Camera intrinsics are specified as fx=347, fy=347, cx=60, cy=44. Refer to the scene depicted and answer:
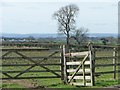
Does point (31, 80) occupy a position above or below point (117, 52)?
below

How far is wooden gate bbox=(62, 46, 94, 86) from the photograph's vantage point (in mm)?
13352

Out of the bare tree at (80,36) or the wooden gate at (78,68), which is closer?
the wooden gate at (78,68)

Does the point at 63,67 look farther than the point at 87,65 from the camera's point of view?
Yes

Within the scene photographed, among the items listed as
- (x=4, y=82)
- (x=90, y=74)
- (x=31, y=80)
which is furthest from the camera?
(x=31, y=80)

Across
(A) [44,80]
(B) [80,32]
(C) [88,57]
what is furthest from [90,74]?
(B) [80,32]

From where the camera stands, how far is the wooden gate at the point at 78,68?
13.4m

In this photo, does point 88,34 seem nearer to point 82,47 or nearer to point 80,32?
point 80,32

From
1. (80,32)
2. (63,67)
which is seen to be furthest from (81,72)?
(80,32)

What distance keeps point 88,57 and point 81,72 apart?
2.55 feet

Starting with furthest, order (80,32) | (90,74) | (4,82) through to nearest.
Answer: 1. (80,32)
2. (4,82)
3. (90,74)

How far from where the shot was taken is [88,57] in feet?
44.5

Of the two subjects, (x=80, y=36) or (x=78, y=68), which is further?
(x=80, y=36)

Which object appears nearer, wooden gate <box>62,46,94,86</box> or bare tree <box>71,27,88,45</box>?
wooden gate <box>62,46,94,86</box>

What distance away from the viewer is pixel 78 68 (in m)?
13.9
